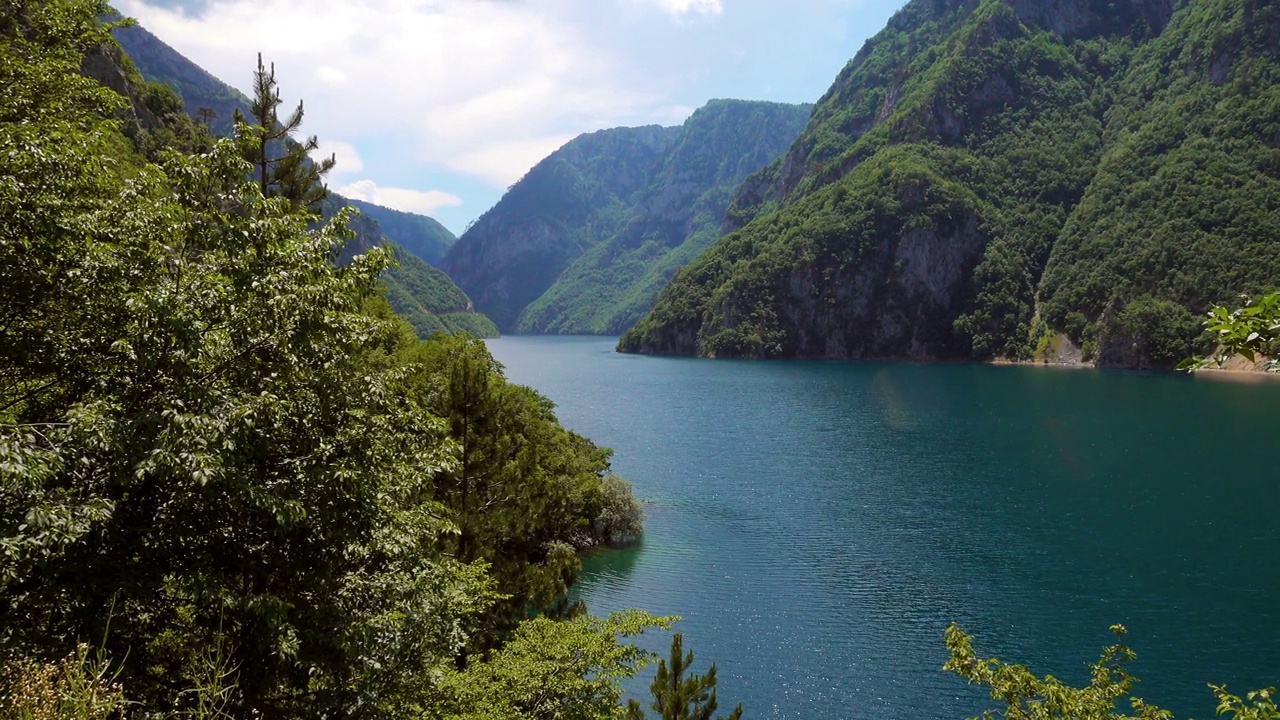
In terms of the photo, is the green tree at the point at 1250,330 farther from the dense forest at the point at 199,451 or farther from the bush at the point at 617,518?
the bush at the point at 617,518

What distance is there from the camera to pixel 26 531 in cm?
690

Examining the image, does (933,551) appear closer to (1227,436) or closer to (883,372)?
(1227,436)

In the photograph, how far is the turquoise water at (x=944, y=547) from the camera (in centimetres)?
2792

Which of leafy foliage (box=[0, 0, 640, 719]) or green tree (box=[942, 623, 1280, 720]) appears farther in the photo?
green tree (box=[942, 623, 1280, 720])

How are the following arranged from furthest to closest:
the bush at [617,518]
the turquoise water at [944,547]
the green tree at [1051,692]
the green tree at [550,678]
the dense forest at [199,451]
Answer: the bush at [617,518] → the turquoise water at [944,547] → the green tree at [550,678] → the green tree at [1051,692] → the dense forest at [199,451]

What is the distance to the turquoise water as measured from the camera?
91.6 ft

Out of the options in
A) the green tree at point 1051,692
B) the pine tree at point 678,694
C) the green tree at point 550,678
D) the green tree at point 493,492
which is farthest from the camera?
the green tree at point 493,492

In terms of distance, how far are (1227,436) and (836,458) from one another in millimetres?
39558

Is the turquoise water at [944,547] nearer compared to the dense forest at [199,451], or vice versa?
the dense forest at [199,451]

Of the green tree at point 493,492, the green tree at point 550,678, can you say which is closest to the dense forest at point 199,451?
the green tree at point 550,678

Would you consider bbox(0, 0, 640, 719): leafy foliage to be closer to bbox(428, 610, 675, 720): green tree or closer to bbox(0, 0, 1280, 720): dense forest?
bbox(0, 0, 1280, 720): dense forest

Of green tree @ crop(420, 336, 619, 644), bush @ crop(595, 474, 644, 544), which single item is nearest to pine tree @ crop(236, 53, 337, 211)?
green tree @ crop(420, 336, 619, 644)

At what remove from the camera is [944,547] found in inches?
1656

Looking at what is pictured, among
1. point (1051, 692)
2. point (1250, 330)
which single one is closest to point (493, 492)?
point (1051, 692)
